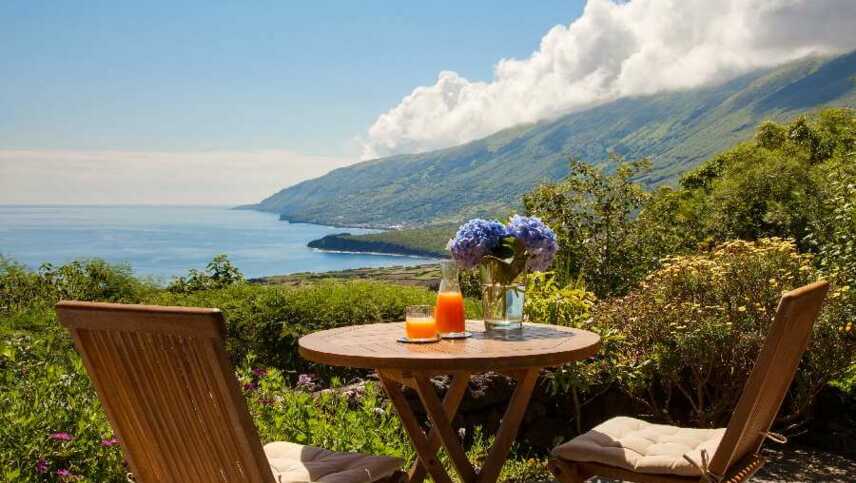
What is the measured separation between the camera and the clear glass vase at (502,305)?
349cm

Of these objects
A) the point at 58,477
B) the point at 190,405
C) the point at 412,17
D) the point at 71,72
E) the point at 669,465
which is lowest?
the point at 58,477

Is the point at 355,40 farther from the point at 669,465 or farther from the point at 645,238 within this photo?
the point at 669,465

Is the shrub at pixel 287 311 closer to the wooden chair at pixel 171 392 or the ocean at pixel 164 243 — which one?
the ocean at pixel 164 243

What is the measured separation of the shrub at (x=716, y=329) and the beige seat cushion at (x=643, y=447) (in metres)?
1.89

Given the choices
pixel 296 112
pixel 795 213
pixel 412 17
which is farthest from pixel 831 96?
pixel 795 213

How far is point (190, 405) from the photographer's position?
2.29m

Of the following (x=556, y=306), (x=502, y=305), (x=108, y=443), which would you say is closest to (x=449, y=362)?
(x=502, y=305)

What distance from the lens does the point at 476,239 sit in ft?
11.1

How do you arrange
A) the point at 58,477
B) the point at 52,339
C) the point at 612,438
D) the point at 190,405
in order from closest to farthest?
the point at 190,405 → the point at 612,438 → the point at 58,477 → the point at 52,339

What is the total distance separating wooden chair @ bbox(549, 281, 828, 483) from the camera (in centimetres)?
260

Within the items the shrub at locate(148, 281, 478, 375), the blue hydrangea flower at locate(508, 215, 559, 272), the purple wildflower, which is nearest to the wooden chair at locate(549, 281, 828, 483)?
the blue hydrangea flower at locate(508, 215, 559, 272)

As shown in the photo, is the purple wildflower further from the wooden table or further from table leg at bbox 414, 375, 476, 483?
table leg at bbox 414, 375, 476, 483

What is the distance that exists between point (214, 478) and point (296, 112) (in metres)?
64.2

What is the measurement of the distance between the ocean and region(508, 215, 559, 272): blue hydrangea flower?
578cm
